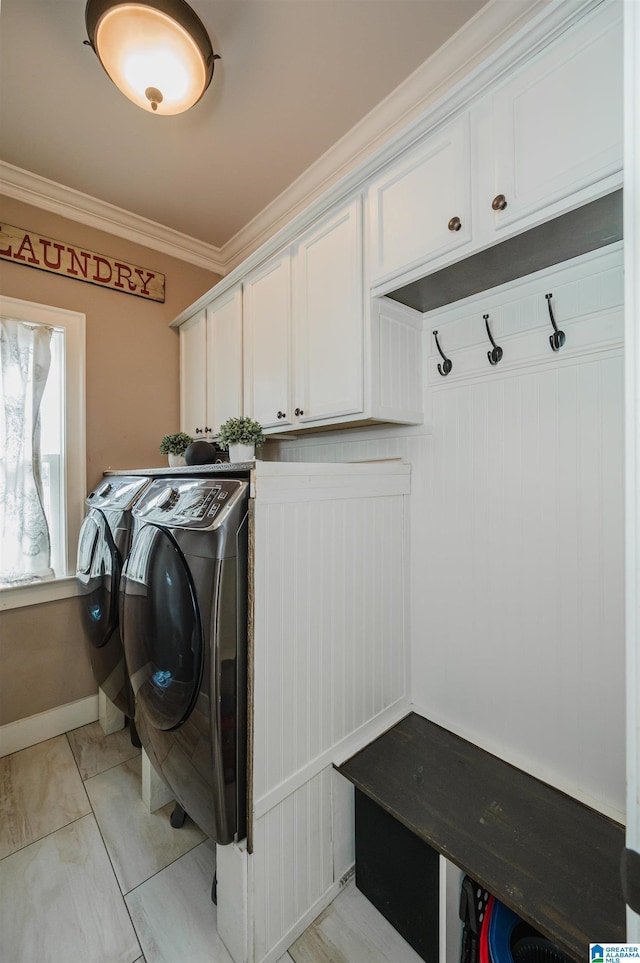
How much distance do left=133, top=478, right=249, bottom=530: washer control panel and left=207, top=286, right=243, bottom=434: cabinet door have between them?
753 mm

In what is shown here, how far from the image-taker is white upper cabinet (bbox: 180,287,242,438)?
204 cm

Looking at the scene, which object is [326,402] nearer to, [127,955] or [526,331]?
[526,331]

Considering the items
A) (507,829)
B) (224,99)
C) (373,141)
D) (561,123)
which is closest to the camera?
(561,123)

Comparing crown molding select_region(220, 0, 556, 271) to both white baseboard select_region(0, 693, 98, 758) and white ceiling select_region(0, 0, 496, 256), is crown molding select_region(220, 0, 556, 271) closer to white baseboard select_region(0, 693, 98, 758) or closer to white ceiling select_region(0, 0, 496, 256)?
white ceiling select_region(0, 0, 496, 256)

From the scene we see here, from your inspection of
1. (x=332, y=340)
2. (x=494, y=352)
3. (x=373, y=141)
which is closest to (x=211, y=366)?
(x=332, y=340)

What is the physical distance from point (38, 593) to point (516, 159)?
2.61 meters

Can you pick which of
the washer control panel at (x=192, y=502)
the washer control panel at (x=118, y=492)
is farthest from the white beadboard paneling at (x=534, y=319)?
the washer control panel at (x=118, y=492)

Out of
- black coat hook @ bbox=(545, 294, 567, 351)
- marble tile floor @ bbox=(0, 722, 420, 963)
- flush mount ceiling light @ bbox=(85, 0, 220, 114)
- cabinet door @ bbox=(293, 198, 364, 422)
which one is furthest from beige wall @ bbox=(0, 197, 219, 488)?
black coat hook @ bbox=(545, 294, 567, 351)

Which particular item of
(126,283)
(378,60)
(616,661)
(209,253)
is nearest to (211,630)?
(616,661)

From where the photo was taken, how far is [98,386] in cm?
228

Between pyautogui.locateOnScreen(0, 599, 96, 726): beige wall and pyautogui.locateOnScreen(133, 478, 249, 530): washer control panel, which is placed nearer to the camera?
pyautogui.locateOnScreen(133, 478, 249, 530): washer control panel

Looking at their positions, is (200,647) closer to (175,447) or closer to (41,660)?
(175,447)

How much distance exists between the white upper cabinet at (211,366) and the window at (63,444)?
564 mm

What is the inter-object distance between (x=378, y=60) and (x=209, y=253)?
1563 mm
